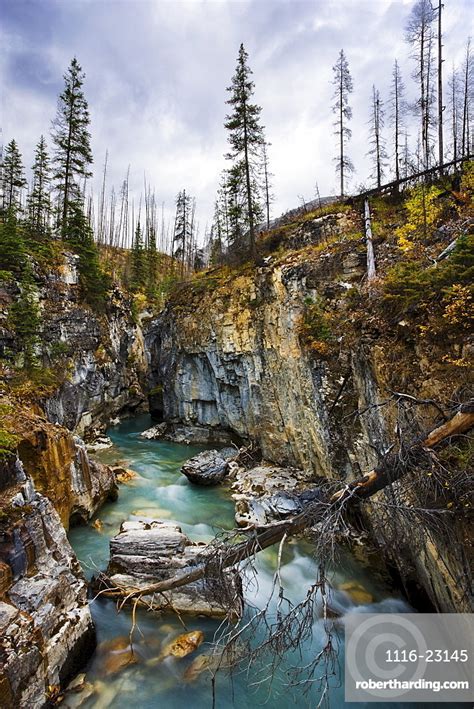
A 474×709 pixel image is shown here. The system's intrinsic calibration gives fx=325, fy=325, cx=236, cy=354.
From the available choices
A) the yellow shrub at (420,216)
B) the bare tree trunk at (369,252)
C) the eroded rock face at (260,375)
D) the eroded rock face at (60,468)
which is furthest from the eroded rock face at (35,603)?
the yellow shrub at (420,216)

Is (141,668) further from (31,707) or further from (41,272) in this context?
(41,272)

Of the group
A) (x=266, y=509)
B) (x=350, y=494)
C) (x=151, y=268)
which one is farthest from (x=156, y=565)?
(x=151, y=268)

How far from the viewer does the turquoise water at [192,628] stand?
17.6 ft

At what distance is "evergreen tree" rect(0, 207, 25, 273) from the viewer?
48.2 feet

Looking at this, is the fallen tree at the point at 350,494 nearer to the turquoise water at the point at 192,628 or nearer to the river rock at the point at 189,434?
the turquoise water at the point at 192,628

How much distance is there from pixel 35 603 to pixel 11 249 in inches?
587

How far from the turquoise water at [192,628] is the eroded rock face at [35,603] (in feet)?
1.79

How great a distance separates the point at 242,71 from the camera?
17.7 metres

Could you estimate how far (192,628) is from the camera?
652 centimetres

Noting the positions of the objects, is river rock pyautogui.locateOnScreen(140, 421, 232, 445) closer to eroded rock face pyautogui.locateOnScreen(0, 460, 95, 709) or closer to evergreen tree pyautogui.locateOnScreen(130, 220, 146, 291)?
eroded rock face pyautogui.locateOnScreen(0, 460, 95, 709)

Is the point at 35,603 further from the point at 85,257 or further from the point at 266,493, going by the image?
the point at 85,257

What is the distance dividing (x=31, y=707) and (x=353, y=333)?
9.21m

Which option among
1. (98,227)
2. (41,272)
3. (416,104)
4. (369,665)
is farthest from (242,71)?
(98,227)

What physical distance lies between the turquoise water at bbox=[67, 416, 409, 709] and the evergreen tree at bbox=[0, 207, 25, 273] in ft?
39.1
